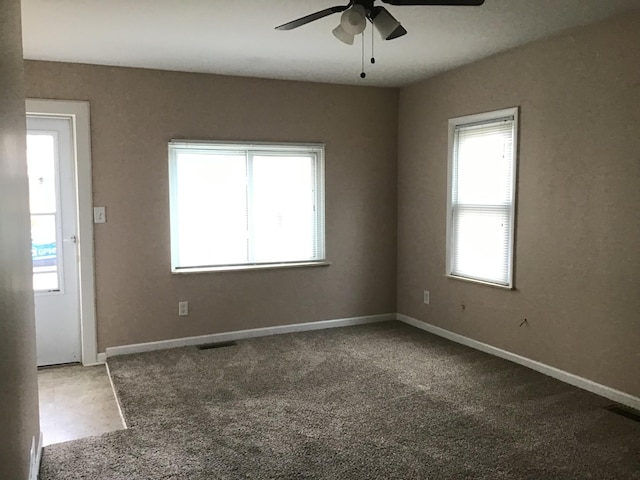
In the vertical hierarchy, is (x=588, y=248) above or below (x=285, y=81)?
below

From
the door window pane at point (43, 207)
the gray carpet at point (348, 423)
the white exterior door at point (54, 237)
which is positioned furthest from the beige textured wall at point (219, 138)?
the gray carpet at point (348, 423)

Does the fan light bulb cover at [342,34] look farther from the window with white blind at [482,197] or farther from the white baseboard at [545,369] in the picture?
the white baseboard at [545,369]

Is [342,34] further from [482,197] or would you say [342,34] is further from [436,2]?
[482,197]

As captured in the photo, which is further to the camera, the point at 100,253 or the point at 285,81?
the point at 285,81

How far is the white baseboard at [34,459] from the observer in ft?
7.82

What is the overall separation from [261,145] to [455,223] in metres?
1.87

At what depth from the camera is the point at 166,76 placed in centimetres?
454

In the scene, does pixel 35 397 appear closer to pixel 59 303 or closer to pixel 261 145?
pixel 59 303

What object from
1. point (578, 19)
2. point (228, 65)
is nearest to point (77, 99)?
point (228, 65)

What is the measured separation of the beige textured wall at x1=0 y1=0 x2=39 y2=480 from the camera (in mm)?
1786

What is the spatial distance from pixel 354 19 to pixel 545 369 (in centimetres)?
283

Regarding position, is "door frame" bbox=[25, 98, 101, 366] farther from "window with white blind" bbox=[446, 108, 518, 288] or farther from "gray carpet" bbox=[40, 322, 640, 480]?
"window with white blind" bbox=[446, 108, 518, 288]

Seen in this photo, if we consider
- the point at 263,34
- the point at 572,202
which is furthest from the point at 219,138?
the point at 572,202

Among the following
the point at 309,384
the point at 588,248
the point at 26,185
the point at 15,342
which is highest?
the point at 26,185
